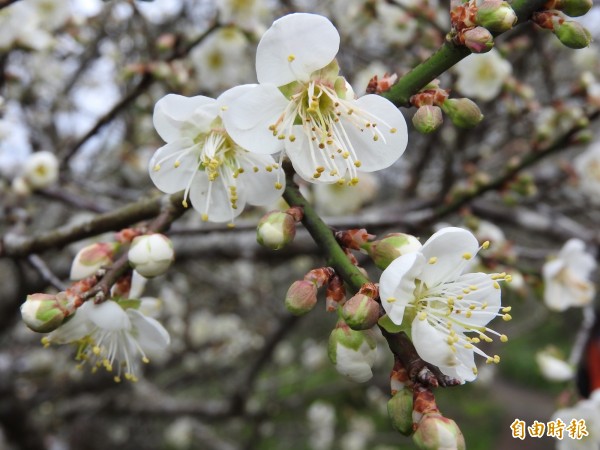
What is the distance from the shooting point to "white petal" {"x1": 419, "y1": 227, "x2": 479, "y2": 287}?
92 cm

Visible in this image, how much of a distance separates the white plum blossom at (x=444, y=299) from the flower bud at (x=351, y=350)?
7cm

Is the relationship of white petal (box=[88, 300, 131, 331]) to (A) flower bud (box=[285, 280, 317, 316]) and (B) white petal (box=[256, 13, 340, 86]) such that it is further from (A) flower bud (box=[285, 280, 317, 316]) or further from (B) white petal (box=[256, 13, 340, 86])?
(B) white petal (box=[256, 13, 340, 86])

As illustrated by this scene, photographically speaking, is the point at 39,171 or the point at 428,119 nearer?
the point at 428,119

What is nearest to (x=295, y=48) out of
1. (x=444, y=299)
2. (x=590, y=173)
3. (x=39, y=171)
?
(x=444, y=299)

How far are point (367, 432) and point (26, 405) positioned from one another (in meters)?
4.57

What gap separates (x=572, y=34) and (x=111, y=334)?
1.11 meters

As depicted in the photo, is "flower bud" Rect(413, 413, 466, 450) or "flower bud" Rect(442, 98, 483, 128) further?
"flower bud" Rect(442, 98, 483, 128)

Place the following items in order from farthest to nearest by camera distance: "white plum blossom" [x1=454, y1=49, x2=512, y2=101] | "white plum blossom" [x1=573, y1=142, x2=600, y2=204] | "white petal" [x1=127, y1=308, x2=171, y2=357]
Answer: "white plum blossom" [x1=573, y1=142, x2=600, y2=204] < "white plum blossom" [x1=454, y1=49, x2=512, y2=101] < "white petal" [x1=127, y1=308, x2=171, y2=357]

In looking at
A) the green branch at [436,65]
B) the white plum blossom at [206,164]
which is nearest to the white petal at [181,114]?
the white plum blossom at [206,164]

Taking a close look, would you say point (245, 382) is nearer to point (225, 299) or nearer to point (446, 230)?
point (225, 299)

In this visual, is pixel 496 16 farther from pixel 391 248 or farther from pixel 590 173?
pixel 590 173

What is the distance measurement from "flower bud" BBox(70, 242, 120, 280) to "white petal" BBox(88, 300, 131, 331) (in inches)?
3.3

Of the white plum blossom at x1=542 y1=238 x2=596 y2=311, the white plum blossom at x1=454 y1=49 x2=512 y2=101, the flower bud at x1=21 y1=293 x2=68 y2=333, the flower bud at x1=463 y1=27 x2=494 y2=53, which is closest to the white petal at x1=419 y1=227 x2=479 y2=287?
the flower bud at x1=463 y1=27 x2=494 y2=53

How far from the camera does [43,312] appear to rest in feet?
3.13
